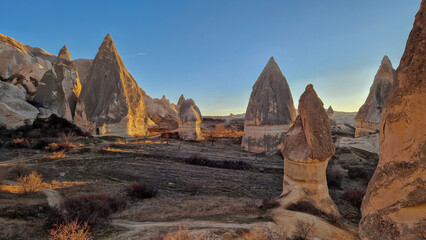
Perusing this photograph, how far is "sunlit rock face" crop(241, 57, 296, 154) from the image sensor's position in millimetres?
14789

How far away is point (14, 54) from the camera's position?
18438 mm

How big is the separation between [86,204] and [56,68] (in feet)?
64.3

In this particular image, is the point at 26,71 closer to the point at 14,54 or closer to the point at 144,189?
the point at 14,54

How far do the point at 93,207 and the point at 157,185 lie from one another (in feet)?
10.4

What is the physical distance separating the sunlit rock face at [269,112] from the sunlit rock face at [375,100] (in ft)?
19.4

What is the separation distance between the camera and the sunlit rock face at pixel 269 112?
48.5ft

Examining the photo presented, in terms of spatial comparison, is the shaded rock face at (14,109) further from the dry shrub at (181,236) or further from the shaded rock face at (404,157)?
the shaded rock face at (404,157)

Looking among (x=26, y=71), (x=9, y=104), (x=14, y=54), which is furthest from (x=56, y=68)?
(x=9, y=104)

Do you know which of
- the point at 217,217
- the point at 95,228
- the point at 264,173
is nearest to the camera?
the point at 95,228

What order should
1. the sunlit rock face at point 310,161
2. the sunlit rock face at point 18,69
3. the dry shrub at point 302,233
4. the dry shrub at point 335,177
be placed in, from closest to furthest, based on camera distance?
1. the dry shrub at point 302,233
2. the sunlit rock face at point 310,161
3. the dry shrub at point 335,177
4. the sunlit rock face at point 18,69

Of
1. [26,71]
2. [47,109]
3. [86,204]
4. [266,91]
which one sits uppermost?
[26,71]

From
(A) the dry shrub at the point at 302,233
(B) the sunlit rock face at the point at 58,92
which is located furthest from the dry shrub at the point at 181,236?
(B) the sunlit rock face at the point at 58,92

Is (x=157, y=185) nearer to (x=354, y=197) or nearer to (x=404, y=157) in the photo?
(x=354, y=197)

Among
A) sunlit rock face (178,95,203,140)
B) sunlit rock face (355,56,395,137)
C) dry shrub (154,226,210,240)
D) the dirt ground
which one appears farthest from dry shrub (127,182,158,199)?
sunlit rock face (355,56,395,137)
